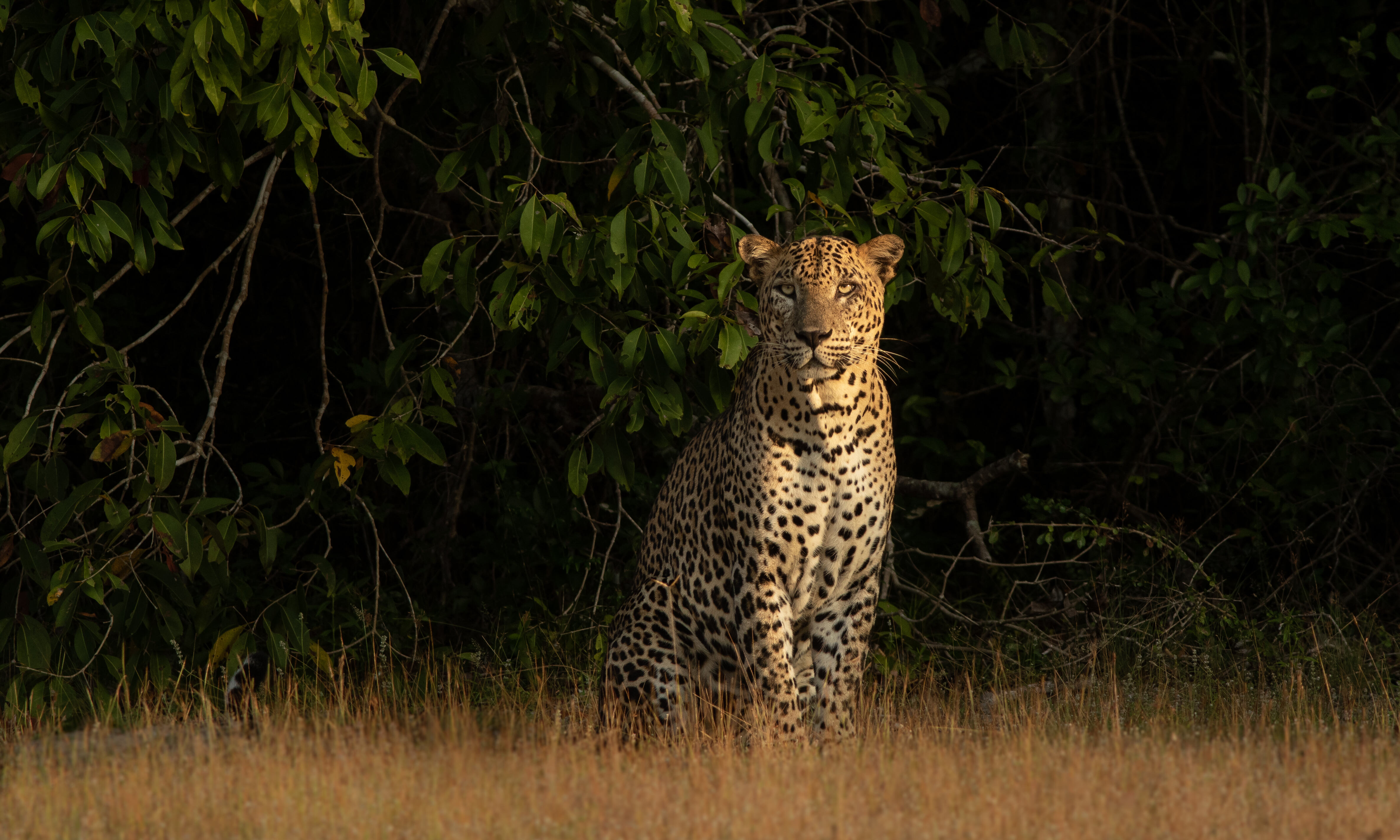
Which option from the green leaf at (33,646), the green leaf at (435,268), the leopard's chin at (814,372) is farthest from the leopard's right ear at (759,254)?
the green leaf at (33,646)

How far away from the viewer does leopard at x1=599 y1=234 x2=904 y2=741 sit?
215 inches

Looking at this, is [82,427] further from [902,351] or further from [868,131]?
[868,131]

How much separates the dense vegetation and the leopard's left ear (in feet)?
0.60

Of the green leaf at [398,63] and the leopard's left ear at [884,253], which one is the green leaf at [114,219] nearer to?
the green leaf at [398,63]

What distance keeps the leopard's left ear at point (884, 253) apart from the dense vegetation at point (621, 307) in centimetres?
18

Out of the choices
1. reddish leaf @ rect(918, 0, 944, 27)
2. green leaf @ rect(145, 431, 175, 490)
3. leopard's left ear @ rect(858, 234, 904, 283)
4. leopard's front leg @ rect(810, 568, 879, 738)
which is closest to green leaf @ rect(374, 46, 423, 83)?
green leaf @ rect(145, 431, 175, 490)

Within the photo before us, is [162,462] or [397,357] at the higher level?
[397,357]

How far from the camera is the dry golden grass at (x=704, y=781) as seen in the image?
13.8ft

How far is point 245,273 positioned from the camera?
253 inches

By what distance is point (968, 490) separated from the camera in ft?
25.4

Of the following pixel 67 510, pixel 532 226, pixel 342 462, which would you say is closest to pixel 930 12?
pixel 532 226

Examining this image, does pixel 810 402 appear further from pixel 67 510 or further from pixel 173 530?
pixel 67 510

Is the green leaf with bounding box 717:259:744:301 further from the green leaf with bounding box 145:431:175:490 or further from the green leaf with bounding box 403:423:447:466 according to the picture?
the green leaf with bounding box 145:431:175:490

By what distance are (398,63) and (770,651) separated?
2340 mm
